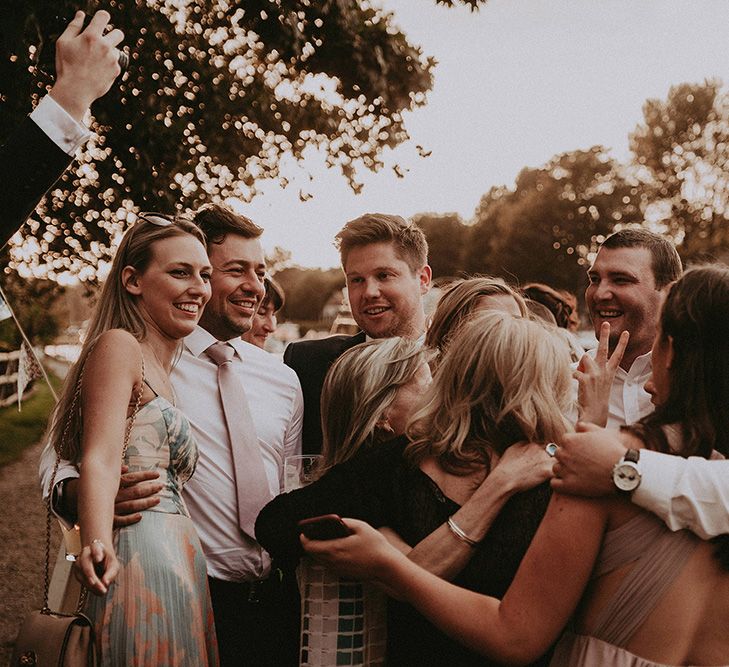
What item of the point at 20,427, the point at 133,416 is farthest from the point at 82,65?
the point at 20,427

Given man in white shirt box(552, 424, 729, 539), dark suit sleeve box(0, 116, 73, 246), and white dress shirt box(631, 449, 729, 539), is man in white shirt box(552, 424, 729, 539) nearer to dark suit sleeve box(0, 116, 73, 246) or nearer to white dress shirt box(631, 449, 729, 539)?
white dress shirt box(631, 449, 729, 539)

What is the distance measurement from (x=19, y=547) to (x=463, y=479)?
8329mm

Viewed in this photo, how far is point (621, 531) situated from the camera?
1.77 meters

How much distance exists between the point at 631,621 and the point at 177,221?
2308 mm

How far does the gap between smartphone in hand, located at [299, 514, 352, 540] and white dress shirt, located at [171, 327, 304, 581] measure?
3.34 ft

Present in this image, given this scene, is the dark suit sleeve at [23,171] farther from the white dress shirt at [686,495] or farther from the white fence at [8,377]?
the white fence at [8,377]

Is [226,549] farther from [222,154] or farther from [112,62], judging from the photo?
[222,154]

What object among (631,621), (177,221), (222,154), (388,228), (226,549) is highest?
(222,154)

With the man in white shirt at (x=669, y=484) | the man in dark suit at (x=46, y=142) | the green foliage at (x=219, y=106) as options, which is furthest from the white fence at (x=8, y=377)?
the man in white shirt at (x=669, y=484)

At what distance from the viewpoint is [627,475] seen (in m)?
1.67

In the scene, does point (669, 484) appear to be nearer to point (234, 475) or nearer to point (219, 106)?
point (234, 475)

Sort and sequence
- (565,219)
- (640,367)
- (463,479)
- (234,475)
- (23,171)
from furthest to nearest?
(565,219) < (640,367) < (234,475) < (463,479) < (23,171)

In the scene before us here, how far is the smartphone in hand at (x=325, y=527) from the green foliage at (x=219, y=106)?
14.8 ft

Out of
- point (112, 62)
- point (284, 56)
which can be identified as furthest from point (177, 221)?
point (284, 56)
